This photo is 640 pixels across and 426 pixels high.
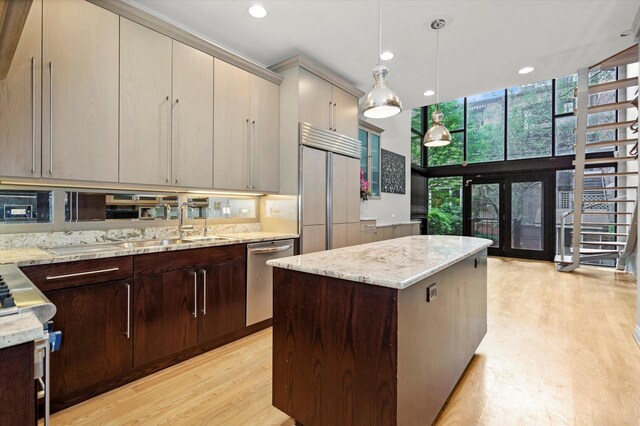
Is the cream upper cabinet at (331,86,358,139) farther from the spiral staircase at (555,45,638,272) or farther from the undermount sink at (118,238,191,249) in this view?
the spiral staircase at (555,45,638,272)

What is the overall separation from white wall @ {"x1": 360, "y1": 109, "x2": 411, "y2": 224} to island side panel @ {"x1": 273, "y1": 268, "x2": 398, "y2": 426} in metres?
3.78

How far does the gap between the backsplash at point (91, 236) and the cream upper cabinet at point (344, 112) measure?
1.92 m

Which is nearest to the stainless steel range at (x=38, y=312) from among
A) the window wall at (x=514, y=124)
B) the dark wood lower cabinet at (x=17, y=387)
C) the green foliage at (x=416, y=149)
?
the dark wood lower cabinet at (x=17, y=387)

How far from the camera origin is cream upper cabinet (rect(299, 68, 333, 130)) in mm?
3357

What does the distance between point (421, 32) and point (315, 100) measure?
1271mm

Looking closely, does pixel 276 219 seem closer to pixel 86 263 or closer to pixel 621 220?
pixel 86 263

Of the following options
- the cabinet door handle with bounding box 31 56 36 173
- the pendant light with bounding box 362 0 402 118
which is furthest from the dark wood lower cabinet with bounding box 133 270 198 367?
the pendant light with bounding box 362 0 402 118

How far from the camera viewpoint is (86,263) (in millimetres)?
1854

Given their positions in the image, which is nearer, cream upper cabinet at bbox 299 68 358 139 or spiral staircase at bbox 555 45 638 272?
cream upper cabinet at bbox 299 68 358 139

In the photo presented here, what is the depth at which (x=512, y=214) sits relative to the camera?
696 cm

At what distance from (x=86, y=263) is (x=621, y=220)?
318 inches

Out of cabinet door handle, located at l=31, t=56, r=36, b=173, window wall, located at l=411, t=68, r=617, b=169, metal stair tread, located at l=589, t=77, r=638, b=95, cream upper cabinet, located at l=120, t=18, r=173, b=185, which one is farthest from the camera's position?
window wall, located at l=411, t=68, r=617, b=169

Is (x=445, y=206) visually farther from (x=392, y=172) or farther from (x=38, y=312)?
(x=38, y=312)

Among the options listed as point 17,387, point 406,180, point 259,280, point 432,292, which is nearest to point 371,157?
point 406,180
